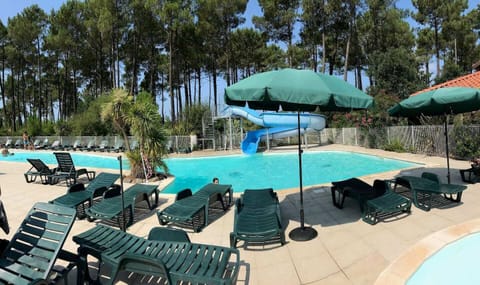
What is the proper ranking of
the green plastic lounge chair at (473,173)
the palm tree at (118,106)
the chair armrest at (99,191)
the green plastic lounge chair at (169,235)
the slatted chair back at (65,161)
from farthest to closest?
the palm tree at (118,106)
the slatted chair back at (65,161)
the green plastic lounge chair at (473,173)
the chair armrest at (99,191)
the green plastic lounge chair at (169,235)

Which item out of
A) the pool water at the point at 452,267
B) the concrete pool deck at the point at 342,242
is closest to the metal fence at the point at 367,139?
the concrete pool deck at the point at 342,242

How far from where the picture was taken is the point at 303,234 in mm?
3754

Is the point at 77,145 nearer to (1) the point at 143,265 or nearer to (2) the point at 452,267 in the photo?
(1) the point at 143,265

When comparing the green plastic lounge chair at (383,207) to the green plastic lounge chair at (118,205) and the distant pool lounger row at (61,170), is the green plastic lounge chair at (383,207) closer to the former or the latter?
the green plastic lounge chair at (118,205)

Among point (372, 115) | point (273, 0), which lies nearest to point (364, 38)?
point (273, 0)

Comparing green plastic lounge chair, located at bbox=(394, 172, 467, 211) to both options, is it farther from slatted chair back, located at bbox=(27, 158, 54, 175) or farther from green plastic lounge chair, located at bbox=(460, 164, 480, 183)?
slatted chair back, located at bbox=(27, 158, 54, 175)

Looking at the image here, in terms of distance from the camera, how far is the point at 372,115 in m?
16.1

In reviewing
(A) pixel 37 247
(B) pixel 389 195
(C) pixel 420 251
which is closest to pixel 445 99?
(B) pixel 389 195

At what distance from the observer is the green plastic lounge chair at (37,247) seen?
90.7 inches

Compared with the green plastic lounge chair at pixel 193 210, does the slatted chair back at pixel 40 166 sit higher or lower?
higher

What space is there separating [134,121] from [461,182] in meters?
8.99

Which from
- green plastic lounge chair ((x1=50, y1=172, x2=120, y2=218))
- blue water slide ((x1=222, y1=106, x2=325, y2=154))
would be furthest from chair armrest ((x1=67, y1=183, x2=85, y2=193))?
blue water slide ((x1=222, y1=106, x2=325, y2=154))

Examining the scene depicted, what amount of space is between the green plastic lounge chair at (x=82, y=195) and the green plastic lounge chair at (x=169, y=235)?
2677 millimetres

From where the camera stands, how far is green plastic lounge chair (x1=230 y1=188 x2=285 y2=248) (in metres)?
3.43
